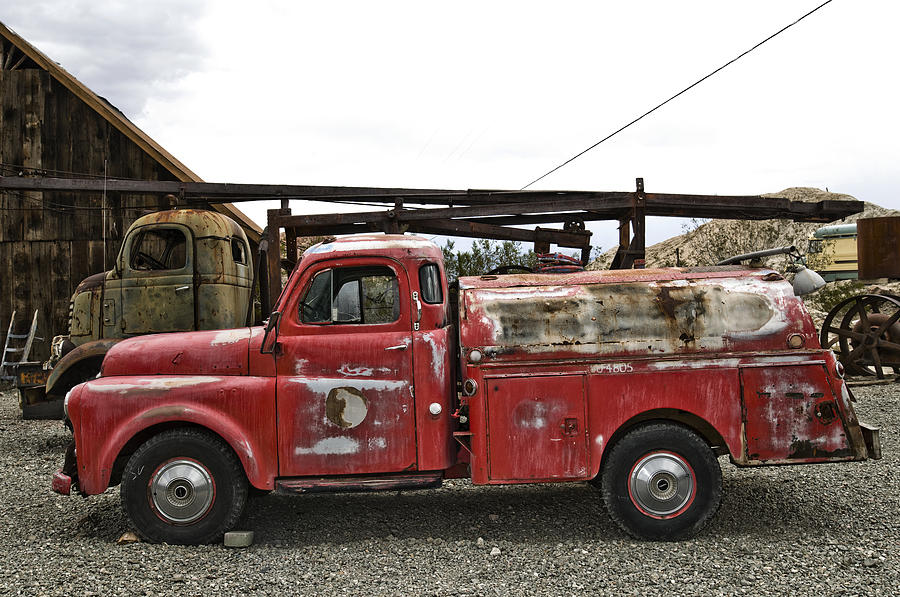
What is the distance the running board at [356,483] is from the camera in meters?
4.92

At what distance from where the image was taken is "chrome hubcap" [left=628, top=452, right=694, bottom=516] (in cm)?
490

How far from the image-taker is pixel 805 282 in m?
5.10

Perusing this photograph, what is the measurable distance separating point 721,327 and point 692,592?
1839mm

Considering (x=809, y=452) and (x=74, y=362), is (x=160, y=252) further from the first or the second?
(x=809, y=452)

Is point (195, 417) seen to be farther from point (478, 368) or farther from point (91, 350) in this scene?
point (91, 350)

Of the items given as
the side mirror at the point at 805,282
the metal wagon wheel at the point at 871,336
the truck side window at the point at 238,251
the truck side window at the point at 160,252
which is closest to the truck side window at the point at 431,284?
the side mirror at the point at 805,282

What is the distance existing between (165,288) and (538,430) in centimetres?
496

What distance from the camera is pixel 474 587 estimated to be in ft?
13.9

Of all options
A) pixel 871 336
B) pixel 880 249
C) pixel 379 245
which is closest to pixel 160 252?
pixel 379 245

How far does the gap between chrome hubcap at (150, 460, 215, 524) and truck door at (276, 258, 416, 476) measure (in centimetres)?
59

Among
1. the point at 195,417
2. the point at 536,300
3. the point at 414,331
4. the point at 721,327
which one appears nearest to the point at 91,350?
the point at 195,417

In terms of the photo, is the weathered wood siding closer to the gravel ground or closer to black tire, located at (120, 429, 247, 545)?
the gravel ground

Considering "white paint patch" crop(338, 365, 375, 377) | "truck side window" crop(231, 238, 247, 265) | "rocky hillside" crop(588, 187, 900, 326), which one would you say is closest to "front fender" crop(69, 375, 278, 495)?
"white paint patch" crop(338, 365, 375, 377)

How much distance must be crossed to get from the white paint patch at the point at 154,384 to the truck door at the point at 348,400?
60 centimetres
